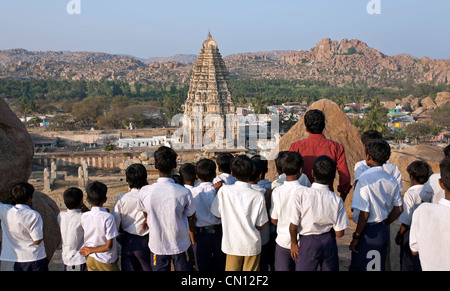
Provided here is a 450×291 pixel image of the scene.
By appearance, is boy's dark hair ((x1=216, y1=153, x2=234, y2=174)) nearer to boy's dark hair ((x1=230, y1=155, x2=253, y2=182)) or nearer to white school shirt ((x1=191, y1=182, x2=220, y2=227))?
white school shirt ((x1=191, y1=182, x2=220, y2=227))

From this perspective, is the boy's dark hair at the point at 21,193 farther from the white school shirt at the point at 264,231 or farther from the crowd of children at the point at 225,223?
the white school shirt at the point at 264,231

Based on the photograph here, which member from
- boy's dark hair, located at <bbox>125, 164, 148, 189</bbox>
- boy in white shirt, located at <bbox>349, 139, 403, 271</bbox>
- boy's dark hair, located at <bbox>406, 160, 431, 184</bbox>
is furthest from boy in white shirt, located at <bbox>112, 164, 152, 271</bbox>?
boy's dark hair, located at <bbox>406, 160, 431, 184</bbox>

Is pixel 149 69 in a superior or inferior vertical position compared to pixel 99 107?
superior

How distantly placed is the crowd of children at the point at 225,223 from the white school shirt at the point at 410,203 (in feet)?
1.22

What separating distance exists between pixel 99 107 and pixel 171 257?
47.9m

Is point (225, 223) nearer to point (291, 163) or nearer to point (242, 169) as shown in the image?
point (242, 169)

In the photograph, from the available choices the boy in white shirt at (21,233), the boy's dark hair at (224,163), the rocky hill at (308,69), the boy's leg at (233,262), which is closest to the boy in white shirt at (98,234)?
the boy in white shirt at (21,233)

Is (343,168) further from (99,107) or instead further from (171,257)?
(99,107)

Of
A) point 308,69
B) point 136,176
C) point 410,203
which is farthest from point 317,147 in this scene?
point 308,69

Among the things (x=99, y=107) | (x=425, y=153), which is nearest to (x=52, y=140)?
(x=99, y=107)

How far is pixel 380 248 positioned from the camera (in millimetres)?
3488

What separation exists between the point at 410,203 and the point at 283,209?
1399 mm

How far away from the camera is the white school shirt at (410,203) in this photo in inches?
151

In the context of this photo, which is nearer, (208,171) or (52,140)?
→ (208,171)
